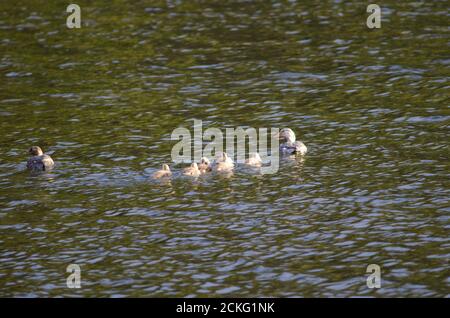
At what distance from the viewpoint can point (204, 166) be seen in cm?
2458

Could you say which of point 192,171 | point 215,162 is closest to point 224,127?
point 215,162

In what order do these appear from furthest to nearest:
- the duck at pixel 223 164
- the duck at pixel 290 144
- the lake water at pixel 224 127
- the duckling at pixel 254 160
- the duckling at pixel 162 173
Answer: the duck at pixel 290 144 < the duckling at pixel 254 160 < the duck at pixel 223 164 < the duckling at pixel 162 173 < the lake water at pixel 224 127

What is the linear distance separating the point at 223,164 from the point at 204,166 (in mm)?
514

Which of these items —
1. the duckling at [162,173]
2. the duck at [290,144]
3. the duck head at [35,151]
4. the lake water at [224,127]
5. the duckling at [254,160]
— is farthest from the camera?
the duck head at [35,151]

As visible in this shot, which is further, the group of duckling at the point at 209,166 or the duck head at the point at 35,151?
the duck head at the point at 35,151

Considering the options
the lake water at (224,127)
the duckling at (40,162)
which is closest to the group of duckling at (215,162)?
the duckling at (40,162)

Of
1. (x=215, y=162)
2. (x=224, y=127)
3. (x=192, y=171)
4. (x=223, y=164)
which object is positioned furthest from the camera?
(x=224, y=127)

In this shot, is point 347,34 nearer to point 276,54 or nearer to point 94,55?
point 276,54

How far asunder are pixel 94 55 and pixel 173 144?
384 inches

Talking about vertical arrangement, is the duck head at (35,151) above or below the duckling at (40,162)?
above

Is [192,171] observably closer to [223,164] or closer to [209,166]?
[209,166]

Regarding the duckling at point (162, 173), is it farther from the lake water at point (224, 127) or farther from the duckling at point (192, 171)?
the duckling at point (192, 171)

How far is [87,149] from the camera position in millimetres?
26922

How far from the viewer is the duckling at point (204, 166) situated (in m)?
24.6
